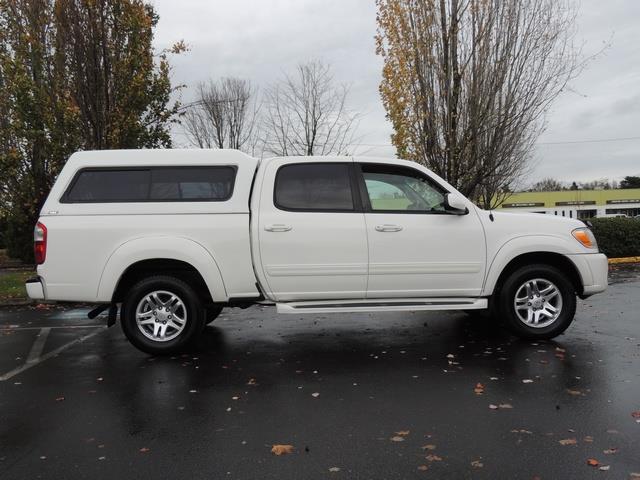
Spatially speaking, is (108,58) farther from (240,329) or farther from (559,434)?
(559,434)

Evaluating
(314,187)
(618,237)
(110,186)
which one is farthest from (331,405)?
(618,237)

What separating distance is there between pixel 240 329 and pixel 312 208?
2.39m

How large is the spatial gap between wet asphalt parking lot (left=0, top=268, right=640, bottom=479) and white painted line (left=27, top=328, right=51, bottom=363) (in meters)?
0.03

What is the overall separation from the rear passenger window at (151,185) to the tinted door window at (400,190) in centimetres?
156

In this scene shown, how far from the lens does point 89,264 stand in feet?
18.9

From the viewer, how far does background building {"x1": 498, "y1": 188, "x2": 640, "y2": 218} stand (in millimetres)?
66688

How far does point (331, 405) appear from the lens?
429cm

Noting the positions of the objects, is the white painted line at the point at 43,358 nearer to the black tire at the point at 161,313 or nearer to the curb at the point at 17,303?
the black tire at the point at 161,313

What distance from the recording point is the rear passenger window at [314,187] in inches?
236

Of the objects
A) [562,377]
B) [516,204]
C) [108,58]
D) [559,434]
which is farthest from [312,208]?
[516,204]

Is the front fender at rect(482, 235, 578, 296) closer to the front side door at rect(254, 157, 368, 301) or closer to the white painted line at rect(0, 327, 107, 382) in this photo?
the front side door at rect(254, 157, 368, 301)

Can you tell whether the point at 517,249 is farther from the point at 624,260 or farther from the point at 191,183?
the point at 624,260

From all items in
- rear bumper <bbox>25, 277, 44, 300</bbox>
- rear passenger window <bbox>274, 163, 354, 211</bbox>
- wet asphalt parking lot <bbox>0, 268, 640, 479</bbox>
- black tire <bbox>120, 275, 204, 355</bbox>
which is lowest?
wet asphalt parking lot <bbox>0, 268, 640, 479</bbox>

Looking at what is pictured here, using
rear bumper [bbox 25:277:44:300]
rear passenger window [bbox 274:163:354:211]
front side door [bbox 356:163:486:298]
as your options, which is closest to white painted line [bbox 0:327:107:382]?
rear bumper [bbox 25:277:44:300]
